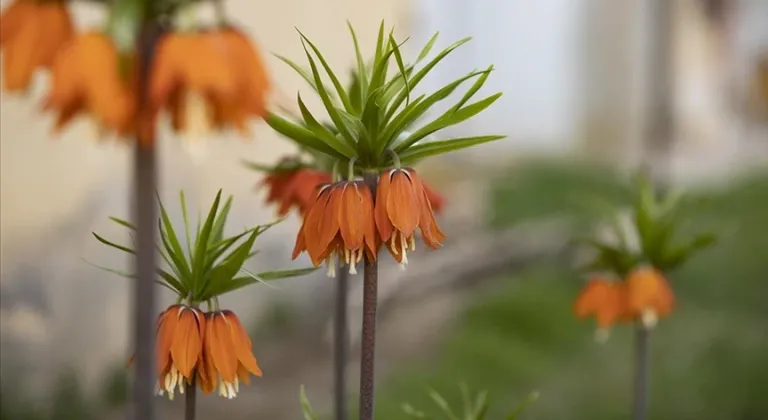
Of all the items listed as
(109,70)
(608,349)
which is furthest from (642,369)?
(608,349)

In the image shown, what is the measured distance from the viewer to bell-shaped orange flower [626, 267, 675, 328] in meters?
0.67

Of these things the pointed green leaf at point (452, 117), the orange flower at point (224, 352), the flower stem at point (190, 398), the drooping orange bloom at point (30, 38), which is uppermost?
the drooping orange bloom at point (30, 38)

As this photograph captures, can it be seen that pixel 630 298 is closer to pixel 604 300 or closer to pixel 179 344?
pixel 604 300

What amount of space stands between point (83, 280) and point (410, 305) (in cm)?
97

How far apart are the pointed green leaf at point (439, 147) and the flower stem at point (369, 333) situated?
20 millimetres

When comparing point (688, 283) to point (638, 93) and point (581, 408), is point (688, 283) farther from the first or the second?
point (638, 93)

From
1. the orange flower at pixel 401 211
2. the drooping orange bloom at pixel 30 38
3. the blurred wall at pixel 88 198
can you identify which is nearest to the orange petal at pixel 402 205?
the orange flower at pixel 401 211

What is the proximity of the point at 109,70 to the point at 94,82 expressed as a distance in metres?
0.01

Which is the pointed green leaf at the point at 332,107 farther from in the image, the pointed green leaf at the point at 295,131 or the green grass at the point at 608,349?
the green grass at the point at 608,349

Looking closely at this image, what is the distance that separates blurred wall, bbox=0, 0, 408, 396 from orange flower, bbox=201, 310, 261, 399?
328 millimetres

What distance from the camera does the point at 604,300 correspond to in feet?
2.36

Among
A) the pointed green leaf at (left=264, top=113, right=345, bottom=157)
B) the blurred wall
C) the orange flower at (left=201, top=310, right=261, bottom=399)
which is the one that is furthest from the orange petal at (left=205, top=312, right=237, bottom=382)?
the blurred wall

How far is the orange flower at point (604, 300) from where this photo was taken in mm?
708

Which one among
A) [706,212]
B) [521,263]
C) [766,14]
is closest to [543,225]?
[521,263]
